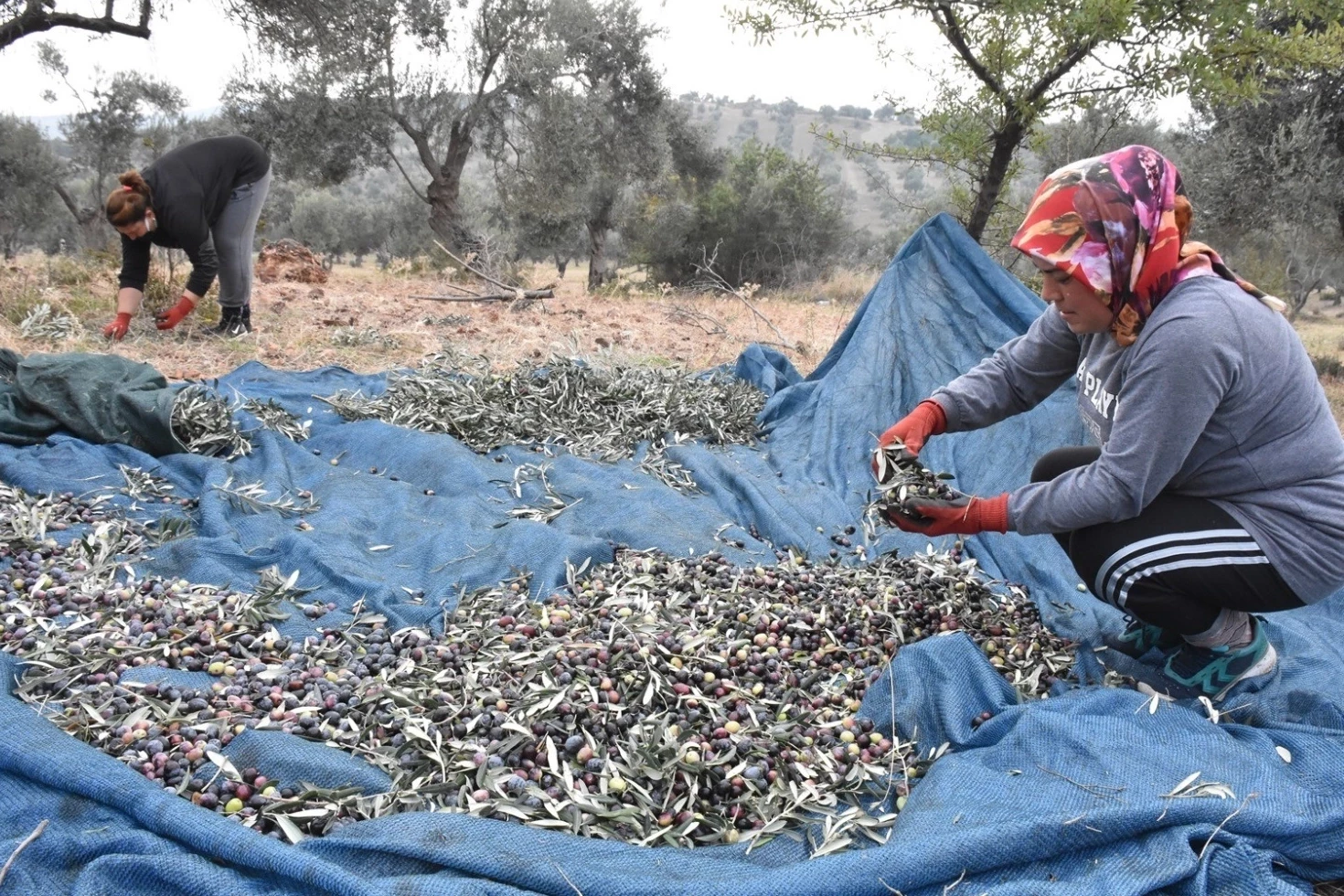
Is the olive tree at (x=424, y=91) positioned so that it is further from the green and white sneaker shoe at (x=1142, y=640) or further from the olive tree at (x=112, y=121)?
the green and white sneaker shoe at (x=1142, y=640)

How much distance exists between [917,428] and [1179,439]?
0.86 m

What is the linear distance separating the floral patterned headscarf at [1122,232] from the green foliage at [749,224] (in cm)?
1790

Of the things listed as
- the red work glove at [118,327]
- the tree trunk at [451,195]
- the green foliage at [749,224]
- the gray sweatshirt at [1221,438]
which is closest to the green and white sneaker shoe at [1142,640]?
the gray sweatshirt at [1221,438]

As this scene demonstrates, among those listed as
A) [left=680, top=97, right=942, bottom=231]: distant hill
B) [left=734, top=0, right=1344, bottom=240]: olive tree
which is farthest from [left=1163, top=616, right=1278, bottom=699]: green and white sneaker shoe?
[left=680, top=97, right=942, bottom=231]: distant hill

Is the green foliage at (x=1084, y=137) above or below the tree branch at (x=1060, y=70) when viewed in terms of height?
above

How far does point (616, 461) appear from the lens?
4219mm

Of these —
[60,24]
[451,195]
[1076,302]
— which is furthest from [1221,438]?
[451,195]

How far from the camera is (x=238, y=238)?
638 centimetres

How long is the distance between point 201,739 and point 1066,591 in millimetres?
2815

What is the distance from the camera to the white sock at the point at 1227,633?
7.72 ft

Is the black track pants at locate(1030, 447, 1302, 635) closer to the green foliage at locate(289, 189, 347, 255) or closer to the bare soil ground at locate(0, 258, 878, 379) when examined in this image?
the bare soil ground at locate(0, 258, 878, 379)

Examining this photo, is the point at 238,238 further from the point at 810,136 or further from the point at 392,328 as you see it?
the point at 810,136

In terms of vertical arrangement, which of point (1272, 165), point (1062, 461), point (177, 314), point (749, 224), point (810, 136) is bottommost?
point (177, 314)

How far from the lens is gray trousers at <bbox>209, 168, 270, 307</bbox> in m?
6.32
